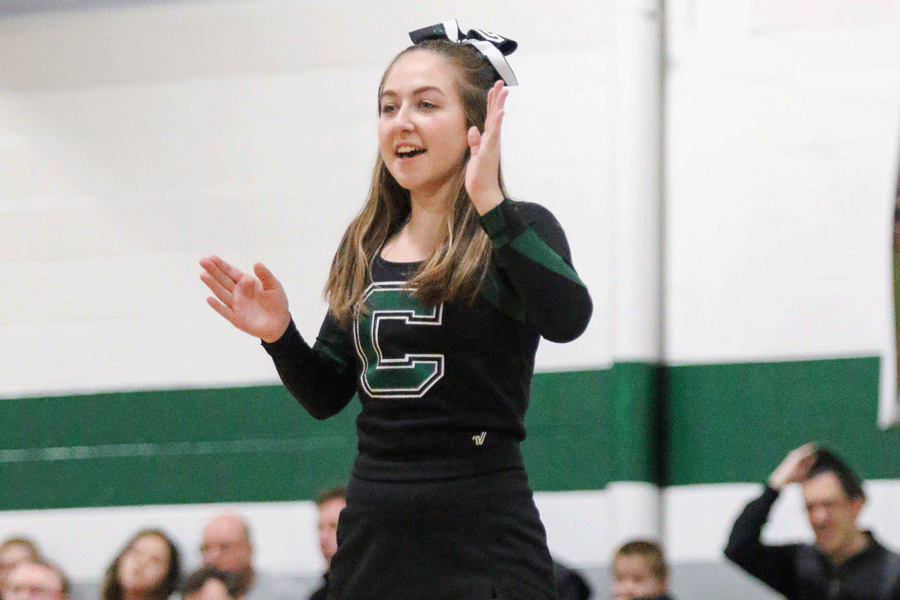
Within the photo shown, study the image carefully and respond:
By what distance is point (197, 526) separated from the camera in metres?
4.31

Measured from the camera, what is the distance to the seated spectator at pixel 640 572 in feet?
12.0

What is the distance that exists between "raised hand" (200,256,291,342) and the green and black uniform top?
0.48 feet

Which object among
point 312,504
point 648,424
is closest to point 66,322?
point 312,504

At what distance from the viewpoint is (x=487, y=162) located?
4.36 ft

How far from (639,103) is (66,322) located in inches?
97.9

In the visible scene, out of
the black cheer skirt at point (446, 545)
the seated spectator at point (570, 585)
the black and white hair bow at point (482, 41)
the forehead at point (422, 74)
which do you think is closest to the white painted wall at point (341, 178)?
the seated spectator at point (570, 585)

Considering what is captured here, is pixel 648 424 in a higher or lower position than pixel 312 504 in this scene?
higher

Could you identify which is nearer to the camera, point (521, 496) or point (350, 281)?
point (521, 496)

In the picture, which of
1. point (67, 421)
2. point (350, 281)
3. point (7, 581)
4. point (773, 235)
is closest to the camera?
point (350, 281)

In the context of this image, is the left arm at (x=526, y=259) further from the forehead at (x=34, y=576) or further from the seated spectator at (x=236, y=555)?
→ the forehead at (x=34, y=576)

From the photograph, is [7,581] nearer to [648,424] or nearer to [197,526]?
[197,526]

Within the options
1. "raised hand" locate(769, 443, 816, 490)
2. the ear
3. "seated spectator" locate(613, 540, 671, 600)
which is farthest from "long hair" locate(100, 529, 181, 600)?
the ear

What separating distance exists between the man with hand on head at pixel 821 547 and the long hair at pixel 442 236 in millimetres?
2400

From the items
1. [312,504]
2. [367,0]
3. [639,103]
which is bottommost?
[312,504]
